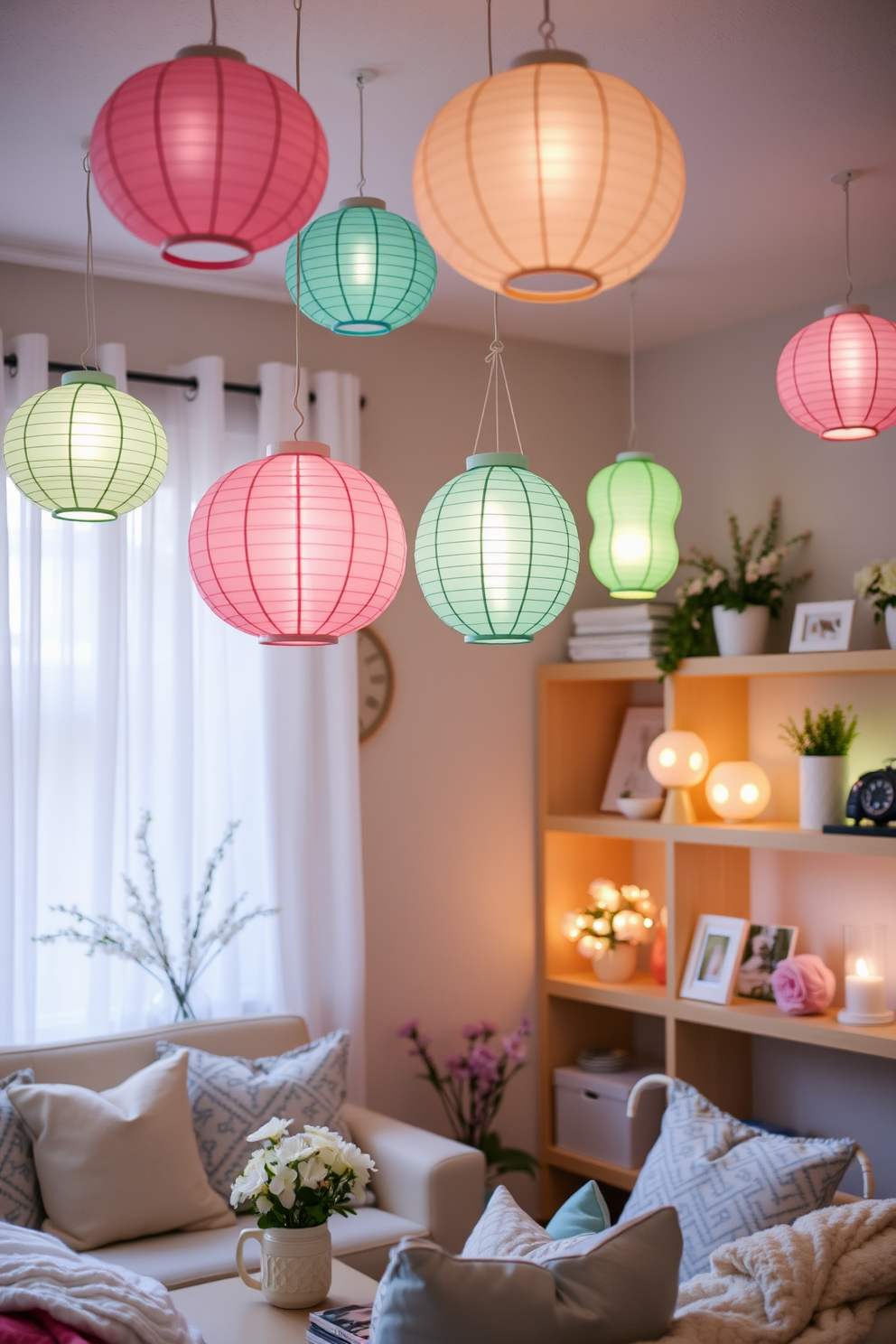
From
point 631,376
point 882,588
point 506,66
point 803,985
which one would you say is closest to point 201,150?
point 506,66

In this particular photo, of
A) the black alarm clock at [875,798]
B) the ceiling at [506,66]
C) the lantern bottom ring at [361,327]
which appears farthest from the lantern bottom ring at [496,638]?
the black alarm clock at [875,798]

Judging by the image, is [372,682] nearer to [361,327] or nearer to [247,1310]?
[361,327]

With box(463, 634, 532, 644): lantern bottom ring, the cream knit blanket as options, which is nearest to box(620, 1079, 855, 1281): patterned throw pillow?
the cream knit blanket

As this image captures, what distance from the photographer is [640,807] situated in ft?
13.4

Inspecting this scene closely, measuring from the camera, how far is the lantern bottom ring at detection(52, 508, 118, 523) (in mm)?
2447

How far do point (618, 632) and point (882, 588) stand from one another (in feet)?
3.07

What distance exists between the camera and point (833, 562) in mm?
3871

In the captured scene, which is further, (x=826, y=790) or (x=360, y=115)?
(x=826, y=790)

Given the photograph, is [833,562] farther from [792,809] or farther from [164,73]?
[164,73]

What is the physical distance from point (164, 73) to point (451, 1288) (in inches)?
58.6

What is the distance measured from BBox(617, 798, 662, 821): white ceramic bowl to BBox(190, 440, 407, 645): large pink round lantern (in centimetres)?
231

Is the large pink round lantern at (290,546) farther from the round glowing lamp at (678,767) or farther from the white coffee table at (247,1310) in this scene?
the round glowing lamp at (678,767)

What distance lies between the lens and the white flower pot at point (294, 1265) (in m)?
2.45

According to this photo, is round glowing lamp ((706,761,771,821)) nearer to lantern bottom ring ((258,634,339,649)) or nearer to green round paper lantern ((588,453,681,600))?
green round paper lantern ((588,453,681,600))
